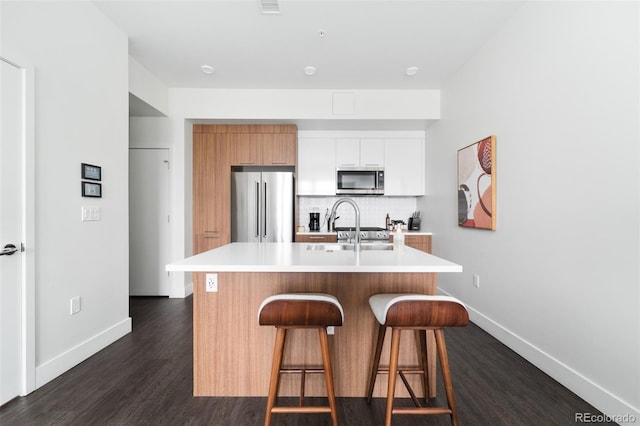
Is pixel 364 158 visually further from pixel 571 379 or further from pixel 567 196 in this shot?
pixel 571 379

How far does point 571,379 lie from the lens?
1874 millimetres

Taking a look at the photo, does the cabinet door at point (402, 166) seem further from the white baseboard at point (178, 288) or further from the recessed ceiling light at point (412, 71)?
the white baseboard at point (178, 288)

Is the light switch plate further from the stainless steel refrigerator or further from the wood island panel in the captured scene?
the stainless steel refrigerator

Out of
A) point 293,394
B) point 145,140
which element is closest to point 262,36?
point 145,140

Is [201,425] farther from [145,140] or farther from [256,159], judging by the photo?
[145,140]

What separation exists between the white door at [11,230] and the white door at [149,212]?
2.12 meters

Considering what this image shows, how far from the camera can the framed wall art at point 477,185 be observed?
2.66 m

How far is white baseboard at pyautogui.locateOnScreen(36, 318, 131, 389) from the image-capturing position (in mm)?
1945

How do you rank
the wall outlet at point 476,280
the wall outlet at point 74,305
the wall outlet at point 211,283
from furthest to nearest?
the wall outlet at point 476,280 < the wall outlet at point 74,305 < the wall outlet at point 211,283

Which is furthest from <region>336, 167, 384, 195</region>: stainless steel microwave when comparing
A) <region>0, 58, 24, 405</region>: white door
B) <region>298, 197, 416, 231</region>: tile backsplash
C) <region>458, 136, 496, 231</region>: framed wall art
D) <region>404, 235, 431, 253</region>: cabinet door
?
<region>0, 58, 24, 405</region>: white door

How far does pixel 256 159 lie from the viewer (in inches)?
165

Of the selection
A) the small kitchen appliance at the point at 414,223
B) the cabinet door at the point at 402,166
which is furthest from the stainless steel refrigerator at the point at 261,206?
the small kitchen appliance at the point at 414,223

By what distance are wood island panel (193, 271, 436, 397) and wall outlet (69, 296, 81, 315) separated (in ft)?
3.59

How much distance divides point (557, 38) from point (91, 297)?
12.6 ft
